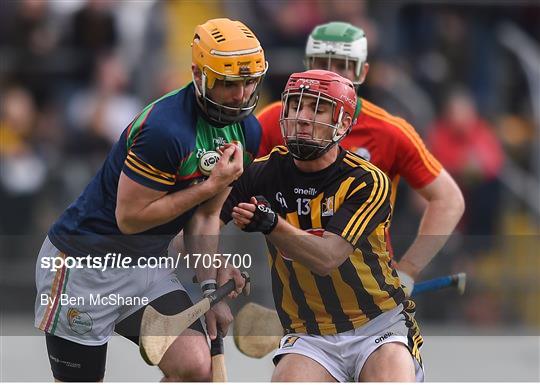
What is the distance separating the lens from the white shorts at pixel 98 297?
5.31m

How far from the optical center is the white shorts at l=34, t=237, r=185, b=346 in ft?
17.4

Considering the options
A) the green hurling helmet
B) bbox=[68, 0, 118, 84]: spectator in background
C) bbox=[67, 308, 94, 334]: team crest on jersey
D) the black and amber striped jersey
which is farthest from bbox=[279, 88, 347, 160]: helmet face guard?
bbox=[68, 0, 118, 84]: spectator in background

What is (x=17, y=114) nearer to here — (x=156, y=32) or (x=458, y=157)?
(x=156, y=32)

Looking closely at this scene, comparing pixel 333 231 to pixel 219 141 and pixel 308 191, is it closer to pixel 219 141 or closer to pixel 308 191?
pixel 308 191

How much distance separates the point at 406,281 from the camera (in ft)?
18.7

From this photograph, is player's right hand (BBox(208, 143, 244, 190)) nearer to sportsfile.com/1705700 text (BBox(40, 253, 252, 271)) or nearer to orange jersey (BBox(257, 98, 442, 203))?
sportsfile.com/1705700 text (BBox(40, 253, 252, 271))

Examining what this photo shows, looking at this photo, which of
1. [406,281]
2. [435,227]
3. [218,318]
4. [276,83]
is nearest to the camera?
[218,318]

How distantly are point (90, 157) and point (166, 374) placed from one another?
4431 millimetres

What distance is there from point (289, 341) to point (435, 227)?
117 cm

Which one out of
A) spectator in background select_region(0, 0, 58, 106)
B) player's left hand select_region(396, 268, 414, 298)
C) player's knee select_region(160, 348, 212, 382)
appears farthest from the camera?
spectator in background select_region(0, 0, 58, 106)

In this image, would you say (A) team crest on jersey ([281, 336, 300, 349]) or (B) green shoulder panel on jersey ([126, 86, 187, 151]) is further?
(A) team crest on jersey ([281, 336, 300, 349])

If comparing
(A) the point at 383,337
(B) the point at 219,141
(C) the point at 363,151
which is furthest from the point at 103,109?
(A) the point at 383,337

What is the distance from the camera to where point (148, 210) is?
503 centimetres

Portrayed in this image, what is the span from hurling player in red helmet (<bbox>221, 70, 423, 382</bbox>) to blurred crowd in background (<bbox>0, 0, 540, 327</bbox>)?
379 cm
